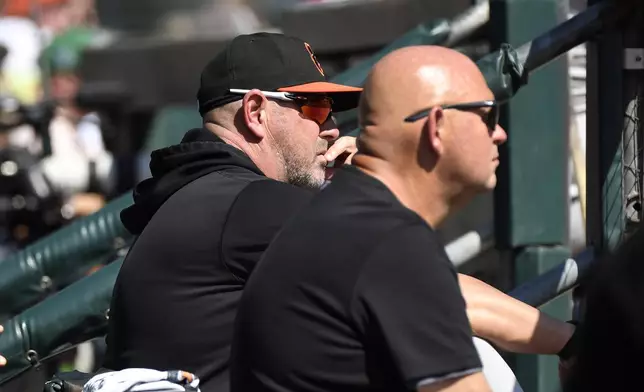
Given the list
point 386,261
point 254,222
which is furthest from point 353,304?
point 254,222

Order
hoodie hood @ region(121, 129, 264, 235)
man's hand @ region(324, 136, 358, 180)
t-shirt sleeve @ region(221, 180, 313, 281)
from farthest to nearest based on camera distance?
man's hand @ region(324, 136, 358, 180)
hoodie hood @ region(121, 129, 264, 235)
t-shirt sleeve @ region(221, 180, 313, 281)

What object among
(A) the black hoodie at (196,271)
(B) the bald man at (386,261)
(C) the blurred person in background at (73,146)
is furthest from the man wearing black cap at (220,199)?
(C) the blurred person in background at (73,146)

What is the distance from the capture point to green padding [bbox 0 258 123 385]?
14.4 feet

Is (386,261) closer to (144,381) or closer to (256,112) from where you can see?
(144,381)

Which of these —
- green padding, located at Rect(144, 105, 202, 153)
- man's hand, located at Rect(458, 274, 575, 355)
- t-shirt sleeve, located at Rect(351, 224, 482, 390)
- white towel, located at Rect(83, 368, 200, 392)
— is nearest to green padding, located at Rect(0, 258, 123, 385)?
white towel, located at Rect(83, 368, 200, 392)

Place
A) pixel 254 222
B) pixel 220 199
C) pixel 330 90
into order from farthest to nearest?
pixel 330 90
pixel 220 199
pixel 254 222

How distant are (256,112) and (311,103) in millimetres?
163

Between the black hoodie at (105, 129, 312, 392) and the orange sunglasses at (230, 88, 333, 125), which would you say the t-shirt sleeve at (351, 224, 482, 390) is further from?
the orange sunglasses at (230, 88, 333, 125)

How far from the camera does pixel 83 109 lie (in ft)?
33.9

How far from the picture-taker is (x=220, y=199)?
3.29 meters

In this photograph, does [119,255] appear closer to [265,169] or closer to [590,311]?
[265,169]

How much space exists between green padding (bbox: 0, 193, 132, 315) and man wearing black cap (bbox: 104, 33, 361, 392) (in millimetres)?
1196

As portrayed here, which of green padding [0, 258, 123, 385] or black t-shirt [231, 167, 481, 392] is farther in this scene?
green padding [0, 258, 123, 385]

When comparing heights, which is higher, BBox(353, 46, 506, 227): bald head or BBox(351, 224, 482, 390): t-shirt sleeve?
BBox(353, 46, 506, 227): bald head
